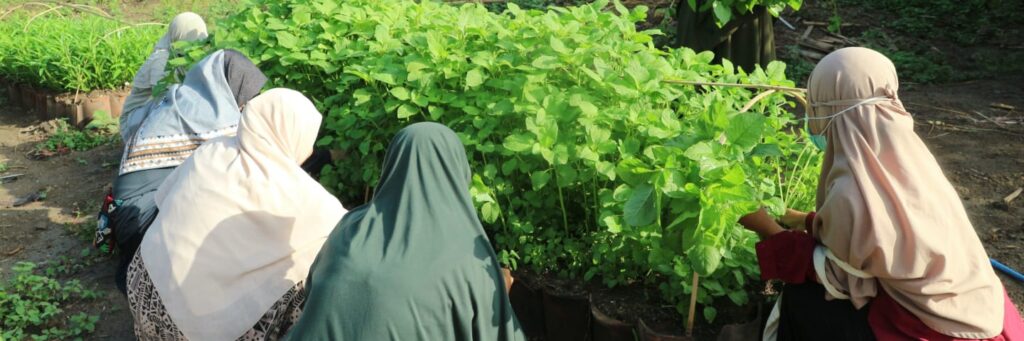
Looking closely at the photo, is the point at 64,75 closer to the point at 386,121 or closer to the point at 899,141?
the point at 386,121

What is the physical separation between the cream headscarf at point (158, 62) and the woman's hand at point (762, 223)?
359 centimetres

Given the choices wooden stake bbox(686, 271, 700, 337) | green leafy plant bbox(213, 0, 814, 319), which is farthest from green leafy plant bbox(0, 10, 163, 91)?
wooden stake bbox(686, 271, 700, 337)

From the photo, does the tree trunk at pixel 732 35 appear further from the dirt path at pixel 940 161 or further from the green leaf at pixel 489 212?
the green leaf at pixel 489 212

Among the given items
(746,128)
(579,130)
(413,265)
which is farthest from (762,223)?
(413,265)

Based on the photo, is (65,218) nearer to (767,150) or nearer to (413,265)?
(413,265)

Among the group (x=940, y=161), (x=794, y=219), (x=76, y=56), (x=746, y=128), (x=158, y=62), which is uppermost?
(x=746, y=128)

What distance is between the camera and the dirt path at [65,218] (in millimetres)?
3883

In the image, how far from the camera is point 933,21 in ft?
26.6

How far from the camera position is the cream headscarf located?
5.00 meters

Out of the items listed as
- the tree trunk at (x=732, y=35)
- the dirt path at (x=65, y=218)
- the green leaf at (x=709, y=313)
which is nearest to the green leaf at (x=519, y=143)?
the green leaf at (x=709, y=313)

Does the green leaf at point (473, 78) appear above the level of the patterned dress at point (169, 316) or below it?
above

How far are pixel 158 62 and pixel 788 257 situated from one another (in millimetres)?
3972

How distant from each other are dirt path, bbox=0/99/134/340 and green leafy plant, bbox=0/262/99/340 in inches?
2.2

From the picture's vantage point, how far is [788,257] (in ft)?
8.09
